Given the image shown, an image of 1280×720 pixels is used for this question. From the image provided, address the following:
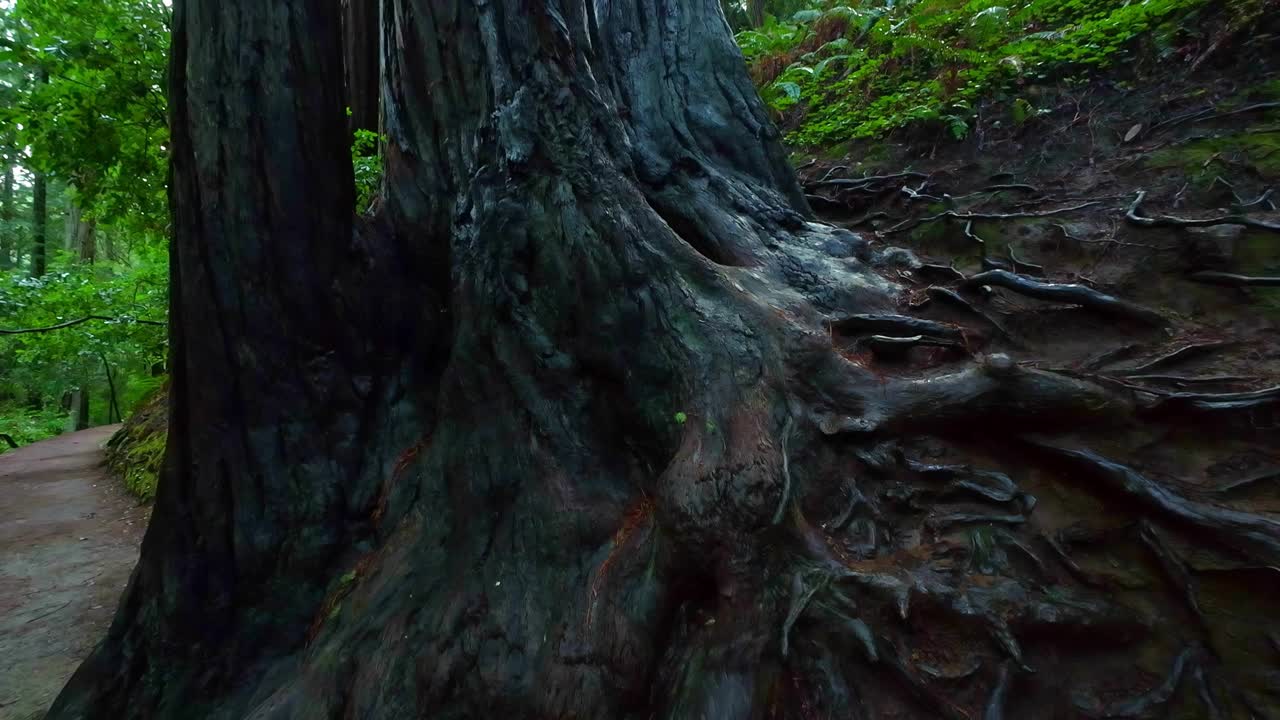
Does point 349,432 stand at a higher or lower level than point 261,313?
lower

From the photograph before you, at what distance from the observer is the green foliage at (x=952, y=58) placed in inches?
233

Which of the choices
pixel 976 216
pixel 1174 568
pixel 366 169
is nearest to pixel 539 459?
pixel 1174 568

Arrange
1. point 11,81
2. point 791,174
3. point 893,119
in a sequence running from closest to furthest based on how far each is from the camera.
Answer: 1. point 791,174
2. point 893,119
3. point 11,81

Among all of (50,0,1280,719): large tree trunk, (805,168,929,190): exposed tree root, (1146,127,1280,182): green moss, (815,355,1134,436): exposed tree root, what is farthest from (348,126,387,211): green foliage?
(1146,127,1280,182): green moss

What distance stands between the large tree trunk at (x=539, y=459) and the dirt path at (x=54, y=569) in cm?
150

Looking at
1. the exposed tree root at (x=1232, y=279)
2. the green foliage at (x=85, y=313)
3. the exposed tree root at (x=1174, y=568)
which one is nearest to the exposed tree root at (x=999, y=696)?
the exposed tree root at (x=1174, y=568)

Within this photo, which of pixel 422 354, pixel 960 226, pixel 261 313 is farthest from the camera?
pixel 960 226

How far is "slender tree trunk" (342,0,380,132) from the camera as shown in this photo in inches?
222

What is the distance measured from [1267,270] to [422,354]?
4.87m

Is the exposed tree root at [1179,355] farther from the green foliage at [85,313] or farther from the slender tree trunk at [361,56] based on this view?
the green foliage at [85,313]

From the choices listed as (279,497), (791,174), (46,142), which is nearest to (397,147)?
(279,497)

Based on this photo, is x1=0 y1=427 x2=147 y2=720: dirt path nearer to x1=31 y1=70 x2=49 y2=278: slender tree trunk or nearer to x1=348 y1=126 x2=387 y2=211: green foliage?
x1=348 y1=126 x2=387 y2=211: green foliage

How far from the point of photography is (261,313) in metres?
2.92

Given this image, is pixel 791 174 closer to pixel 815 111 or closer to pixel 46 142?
pixel 815 111
